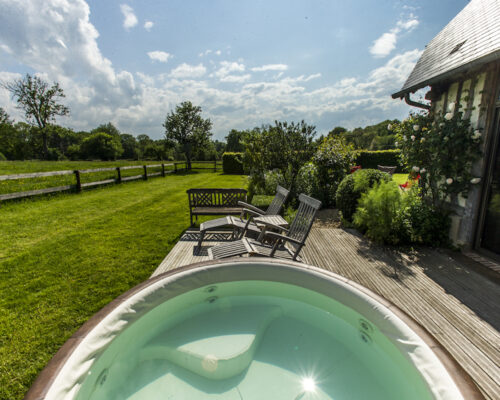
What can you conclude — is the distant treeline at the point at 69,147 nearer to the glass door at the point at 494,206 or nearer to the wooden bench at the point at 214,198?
the wooden bench at the point at 214,198

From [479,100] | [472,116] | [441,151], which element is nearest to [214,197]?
[441,151]

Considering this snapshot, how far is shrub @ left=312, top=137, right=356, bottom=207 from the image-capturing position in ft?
26.1

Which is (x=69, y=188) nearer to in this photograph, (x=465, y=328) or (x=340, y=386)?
(x=340, y=386)

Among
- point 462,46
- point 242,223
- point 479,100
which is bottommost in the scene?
point 242,223

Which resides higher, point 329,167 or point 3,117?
point 3,117

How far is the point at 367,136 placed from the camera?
227 feet

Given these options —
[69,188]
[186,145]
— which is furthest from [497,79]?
[186,145]

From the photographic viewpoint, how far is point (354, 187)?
230 inches

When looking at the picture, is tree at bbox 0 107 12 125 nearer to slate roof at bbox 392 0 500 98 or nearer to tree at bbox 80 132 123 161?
tree at bbox 80 132 123 161

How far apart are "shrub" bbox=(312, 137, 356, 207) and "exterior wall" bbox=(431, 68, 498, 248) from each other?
3.63 metres

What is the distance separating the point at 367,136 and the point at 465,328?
7713cm

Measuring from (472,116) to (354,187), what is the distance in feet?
8.10

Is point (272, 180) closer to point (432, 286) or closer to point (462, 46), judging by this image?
point (462, 46)

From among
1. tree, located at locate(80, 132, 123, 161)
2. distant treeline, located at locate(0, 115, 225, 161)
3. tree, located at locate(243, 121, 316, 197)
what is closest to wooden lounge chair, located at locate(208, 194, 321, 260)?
tree, located at locate(243, 121, 316, 197)
